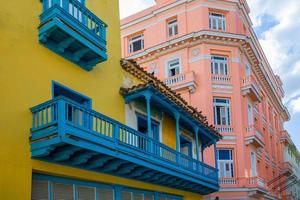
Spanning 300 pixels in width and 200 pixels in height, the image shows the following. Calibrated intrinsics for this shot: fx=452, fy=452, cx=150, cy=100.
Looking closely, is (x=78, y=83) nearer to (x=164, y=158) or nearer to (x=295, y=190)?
(x=164, y=158)

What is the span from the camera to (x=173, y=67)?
29.2 m

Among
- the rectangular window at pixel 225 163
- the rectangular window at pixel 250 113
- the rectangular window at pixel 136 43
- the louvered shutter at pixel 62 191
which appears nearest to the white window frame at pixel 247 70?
the rectangular window at pixel 250 113

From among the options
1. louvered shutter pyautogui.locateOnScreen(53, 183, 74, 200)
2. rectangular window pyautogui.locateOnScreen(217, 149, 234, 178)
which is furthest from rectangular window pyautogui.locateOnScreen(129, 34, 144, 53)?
louvered shutter pyautogui.locateOnScreen(53, 183, 74, 200)

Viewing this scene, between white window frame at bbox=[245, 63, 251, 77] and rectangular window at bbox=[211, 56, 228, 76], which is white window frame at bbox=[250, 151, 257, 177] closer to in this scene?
white window frame at bbox=[245, 63, 251, 77]

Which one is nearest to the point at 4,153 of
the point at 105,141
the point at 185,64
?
the point at 105,141

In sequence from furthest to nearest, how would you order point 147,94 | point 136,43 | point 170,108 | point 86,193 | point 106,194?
point 136,43
point 170,108
point 147,94
point 106,194
point 86,193

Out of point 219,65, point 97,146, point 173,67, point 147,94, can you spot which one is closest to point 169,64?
point 173,67

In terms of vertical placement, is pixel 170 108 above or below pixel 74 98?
above

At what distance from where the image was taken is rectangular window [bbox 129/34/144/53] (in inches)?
1230

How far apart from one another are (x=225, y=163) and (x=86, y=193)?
53.3ft

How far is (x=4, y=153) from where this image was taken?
9453 mm

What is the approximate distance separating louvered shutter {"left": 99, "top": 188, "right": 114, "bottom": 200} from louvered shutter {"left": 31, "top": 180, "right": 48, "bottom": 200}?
2277mm

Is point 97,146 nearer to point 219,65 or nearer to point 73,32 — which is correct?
point 73,32

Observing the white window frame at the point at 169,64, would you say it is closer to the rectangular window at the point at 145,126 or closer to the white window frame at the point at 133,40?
the white window frame at the point at 133,40
